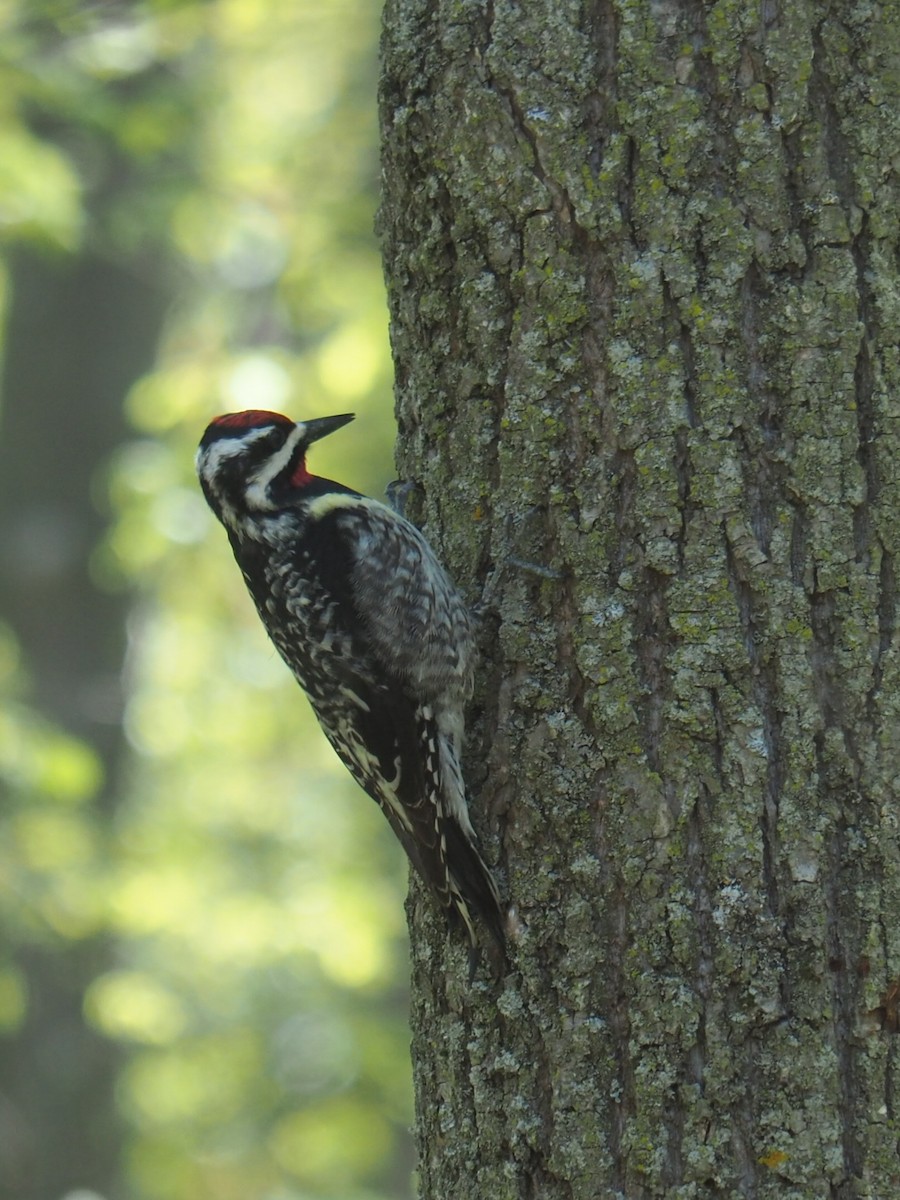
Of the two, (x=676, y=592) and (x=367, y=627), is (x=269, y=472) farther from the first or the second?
(x=676, y=592)

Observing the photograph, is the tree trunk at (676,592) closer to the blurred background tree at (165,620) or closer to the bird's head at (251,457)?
the bird's head at (251,457)

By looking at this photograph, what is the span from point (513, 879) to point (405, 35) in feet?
5.70

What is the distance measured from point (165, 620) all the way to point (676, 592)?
9906 millimetres

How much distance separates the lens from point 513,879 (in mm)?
2473

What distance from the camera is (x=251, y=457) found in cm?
369

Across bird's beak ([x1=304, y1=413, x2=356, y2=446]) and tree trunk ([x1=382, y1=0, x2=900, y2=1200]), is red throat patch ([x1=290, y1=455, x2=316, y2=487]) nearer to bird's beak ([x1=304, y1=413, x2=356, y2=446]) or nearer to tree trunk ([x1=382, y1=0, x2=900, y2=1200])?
bird's beak ([x1=304, y1=413, x2=356, y2=446])

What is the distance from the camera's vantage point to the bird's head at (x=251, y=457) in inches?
144

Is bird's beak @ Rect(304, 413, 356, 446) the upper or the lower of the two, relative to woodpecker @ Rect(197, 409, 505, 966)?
upper

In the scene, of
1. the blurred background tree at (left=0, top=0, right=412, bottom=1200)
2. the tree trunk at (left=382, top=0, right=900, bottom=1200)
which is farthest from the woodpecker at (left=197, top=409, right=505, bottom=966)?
the blurred background tree at (left=0, top=0, right=412, bottom=1200)

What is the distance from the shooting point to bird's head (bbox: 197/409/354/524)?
3.67 metres

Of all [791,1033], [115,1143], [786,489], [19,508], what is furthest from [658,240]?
[115,1143]

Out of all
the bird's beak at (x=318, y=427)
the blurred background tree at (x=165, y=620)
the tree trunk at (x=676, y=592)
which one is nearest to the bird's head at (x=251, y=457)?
the bird's beak at (x=318, y=427)

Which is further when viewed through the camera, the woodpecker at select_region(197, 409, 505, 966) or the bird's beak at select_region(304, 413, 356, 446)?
the bird's beak at select_region(304, 413, 356, 446)

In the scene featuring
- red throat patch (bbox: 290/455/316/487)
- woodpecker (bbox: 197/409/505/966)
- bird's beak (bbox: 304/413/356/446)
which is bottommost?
woodpecker (bbox: 197/409/505/966)
